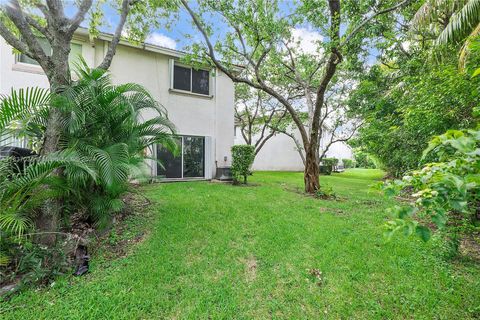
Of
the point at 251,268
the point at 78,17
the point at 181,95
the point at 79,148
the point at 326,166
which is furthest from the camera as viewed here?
the point at 326,166

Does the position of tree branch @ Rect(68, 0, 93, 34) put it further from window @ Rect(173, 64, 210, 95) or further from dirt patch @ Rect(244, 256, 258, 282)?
dirt patch @ Rect(244, 256, 258, 282)

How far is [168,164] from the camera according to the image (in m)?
9.61

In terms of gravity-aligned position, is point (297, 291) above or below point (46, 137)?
below

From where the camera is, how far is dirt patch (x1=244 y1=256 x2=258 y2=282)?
10.6 feet

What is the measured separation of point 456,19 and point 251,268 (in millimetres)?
8185

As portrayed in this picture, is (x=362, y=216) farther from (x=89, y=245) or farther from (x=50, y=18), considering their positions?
(x=50, y=18)

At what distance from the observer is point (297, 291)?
2.92 m

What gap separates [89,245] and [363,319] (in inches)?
165

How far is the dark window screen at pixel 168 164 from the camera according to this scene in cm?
942

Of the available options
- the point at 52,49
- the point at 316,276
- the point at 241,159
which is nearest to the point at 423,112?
the point at 316,276

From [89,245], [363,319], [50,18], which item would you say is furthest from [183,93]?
[363,319]

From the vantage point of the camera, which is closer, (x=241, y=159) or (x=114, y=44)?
(x=114, y=44)

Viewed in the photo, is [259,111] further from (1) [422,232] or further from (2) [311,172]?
(1) [422,232]

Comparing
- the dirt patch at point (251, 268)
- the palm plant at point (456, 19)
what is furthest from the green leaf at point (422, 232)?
the palm plant at point (456, 19)
